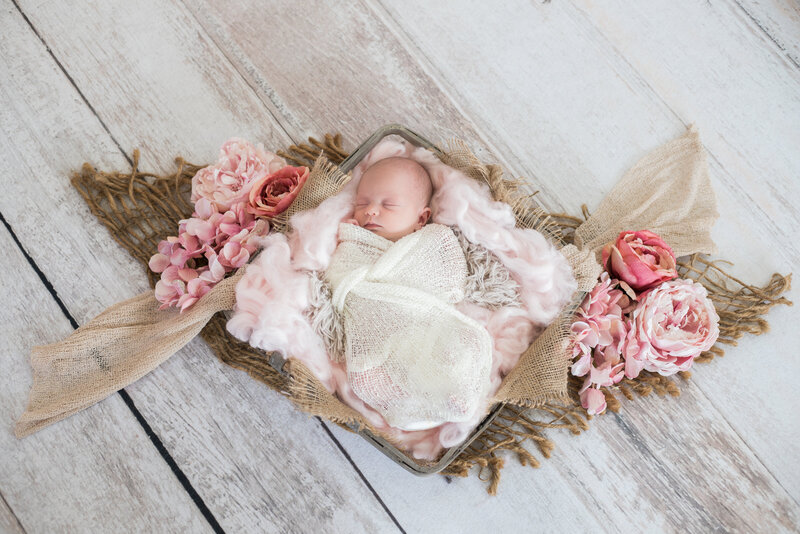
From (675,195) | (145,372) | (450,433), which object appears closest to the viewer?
(450,433)

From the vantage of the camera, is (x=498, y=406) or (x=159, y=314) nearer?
(x=498, y=406)

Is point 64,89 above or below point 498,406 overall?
below

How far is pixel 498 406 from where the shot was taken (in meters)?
1.10

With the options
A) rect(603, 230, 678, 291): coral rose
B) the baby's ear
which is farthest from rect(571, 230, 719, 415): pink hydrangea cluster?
the baby's ear

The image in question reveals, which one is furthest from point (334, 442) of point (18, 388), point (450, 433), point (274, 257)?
point (18, 388)

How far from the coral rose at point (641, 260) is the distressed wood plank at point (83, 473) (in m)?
0.97

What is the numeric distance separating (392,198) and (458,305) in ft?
0.79

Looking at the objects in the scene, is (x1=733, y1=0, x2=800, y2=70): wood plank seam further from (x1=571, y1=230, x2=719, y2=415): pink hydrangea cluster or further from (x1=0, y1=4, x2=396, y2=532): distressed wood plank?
(x1=0, y1=4, x2=396, y2=532): distressed wood plank

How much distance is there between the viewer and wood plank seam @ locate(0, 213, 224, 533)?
119 centimetres

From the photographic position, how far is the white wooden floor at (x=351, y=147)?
1.20 metres

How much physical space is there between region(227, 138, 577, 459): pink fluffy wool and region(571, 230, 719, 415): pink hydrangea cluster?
0.10 meters

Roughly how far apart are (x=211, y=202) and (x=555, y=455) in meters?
0.88

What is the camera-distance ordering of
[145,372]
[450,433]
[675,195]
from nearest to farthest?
[450,433]
[145,372]
[675,195]

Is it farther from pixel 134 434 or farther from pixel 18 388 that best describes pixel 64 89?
pixel 134 434
